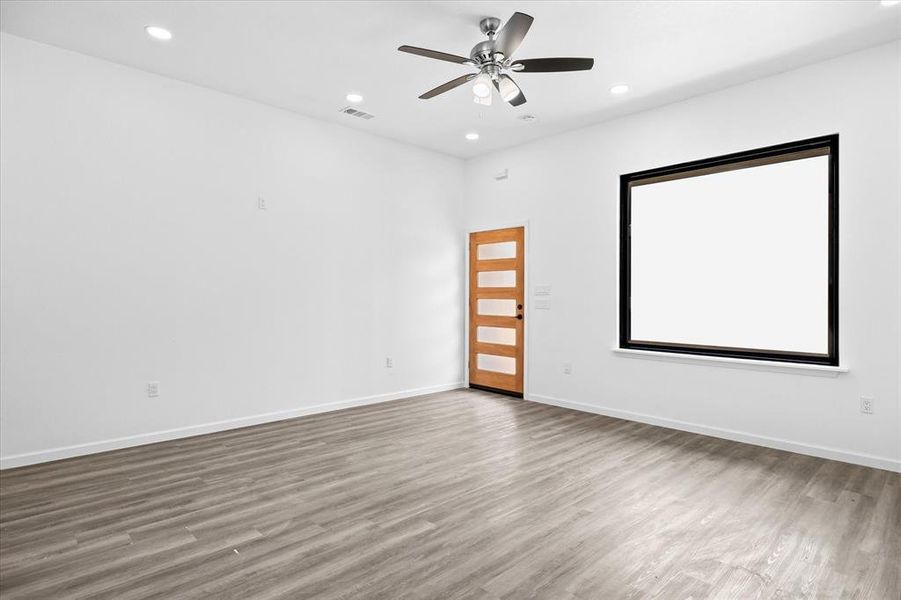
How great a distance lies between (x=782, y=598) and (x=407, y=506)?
1.88 metres

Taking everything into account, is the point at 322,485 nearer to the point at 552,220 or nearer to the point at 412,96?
the point at 412,96

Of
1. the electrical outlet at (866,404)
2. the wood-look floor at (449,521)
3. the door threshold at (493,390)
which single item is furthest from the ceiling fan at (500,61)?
the door threshold at (493,390)

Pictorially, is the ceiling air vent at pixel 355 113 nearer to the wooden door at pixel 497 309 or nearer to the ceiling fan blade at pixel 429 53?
the ceiling fan blade at pixel 429 53

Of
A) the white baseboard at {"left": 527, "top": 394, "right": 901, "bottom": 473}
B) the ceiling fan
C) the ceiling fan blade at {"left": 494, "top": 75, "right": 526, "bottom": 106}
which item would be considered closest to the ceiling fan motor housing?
the ceiling fan

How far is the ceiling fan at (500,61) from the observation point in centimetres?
300

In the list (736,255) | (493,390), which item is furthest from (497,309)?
(736,255)

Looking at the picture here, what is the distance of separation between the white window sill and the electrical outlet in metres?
0.23

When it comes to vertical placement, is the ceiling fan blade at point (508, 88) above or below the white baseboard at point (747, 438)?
above

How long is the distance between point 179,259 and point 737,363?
515cm

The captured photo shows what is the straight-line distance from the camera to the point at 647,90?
450cm

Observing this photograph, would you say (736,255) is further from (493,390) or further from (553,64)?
(493,390)

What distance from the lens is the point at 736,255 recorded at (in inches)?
178

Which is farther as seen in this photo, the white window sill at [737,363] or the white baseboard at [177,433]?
the white window sill at [737,363]

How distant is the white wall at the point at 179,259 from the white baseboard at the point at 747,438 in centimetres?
224
